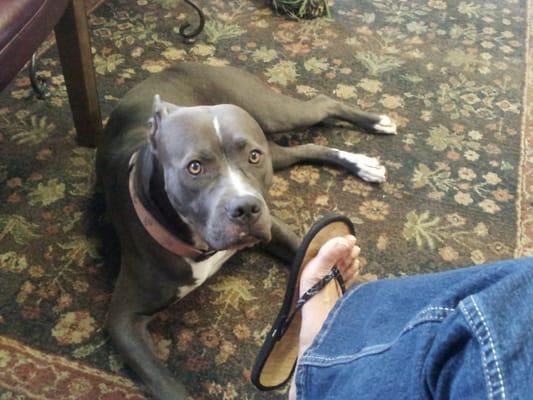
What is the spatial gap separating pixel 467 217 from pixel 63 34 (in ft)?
4.08

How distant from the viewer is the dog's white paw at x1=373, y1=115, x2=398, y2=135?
1926 millimetres

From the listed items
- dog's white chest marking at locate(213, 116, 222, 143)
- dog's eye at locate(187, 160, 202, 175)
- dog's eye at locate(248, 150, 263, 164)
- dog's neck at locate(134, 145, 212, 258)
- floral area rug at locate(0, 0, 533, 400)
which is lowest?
floral area rug at locate(0, 0, 533, 400)

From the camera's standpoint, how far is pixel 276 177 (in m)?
1.79

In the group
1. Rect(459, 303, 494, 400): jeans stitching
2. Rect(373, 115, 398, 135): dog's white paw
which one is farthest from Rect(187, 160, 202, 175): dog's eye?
Rect(373, 115, 398, 135): dog's white paw

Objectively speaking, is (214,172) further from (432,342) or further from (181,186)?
(432,342)

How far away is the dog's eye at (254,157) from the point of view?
1191mm

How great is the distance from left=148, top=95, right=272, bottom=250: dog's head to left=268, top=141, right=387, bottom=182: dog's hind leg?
1.87 ft

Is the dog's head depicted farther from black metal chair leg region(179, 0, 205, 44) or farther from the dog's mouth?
black metal chair leg region(179, 0, 205, 44)

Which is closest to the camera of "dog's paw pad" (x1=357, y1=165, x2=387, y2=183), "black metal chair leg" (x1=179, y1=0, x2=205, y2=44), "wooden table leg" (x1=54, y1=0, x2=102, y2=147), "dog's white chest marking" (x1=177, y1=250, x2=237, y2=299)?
"dog's white chest marking" (x1=177, y1=250, x2=237, y2=299)

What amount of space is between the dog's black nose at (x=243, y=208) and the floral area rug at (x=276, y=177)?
425mm

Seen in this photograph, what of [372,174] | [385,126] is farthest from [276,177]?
[385,126]

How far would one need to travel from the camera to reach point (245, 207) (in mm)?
1104

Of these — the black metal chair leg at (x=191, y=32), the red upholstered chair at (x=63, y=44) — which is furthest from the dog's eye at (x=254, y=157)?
the black metal chair leg at (x=191, y=32)

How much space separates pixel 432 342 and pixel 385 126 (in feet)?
4.24
